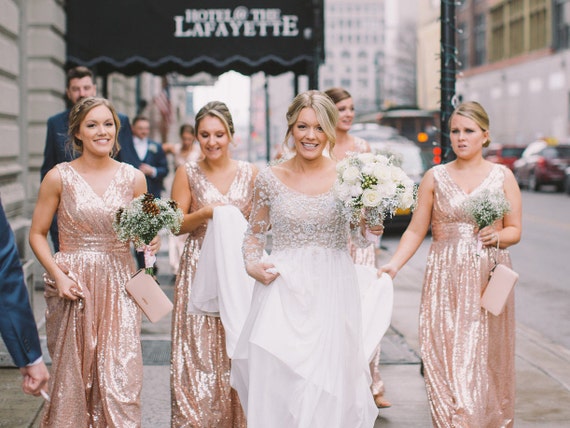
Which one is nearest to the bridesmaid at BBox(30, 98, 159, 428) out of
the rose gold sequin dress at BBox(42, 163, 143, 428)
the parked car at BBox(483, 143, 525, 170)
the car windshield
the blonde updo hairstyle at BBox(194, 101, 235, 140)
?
the rose gold sequin dress at BBox(42, 163, 143, 428)

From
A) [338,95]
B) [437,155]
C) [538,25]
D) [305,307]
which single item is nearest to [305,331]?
[305,307]

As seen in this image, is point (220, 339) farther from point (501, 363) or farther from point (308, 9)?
point (308, 9)

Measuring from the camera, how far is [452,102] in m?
8.24

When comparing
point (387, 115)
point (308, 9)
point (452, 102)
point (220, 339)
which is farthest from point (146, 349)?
point (387, 115)

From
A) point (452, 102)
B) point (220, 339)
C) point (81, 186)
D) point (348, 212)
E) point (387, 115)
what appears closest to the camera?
point (348, 212)

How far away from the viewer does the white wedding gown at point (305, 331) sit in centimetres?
493

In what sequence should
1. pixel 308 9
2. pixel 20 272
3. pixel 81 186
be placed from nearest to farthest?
pixel 20 272
pixel 81 186
pixel 308 9

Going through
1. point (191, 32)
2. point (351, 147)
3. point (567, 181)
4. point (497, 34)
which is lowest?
point (351, 147)

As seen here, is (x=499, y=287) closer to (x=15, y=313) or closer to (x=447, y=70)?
(x=447, y=70)

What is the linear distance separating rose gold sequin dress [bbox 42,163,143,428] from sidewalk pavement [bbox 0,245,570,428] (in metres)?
1.04

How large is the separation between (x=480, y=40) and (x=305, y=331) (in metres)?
70.4

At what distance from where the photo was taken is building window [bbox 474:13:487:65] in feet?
236

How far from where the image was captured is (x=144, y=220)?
17.6ft

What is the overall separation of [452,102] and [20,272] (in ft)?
18.6
